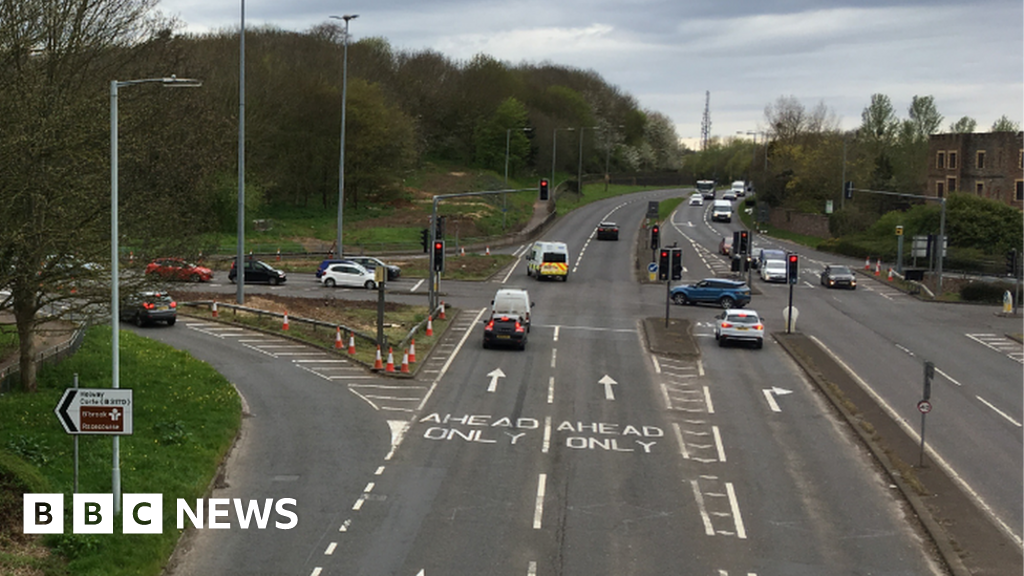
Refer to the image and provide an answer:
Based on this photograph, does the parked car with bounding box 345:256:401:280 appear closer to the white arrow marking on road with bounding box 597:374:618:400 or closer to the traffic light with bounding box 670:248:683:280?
the traffic light with bounding box 670:248:683:280

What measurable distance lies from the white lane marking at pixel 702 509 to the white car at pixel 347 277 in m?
35.4

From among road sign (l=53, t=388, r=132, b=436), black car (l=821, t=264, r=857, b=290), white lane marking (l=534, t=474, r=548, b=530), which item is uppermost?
road sign (l=53, t=388, r=132, b=436)

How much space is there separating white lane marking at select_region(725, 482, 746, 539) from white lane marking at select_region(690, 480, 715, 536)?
0.48 m

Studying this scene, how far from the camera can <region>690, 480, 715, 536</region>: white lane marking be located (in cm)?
1869

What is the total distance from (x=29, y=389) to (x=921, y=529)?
67.7ft

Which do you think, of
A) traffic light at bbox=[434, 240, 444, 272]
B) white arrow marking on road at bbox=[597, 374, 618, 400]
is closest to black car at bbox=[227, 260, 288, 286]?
traffic light at bbox=[434, 240, 444, 272]

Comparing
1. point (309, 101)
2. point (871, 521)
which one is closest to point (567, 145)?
point (309, 101)

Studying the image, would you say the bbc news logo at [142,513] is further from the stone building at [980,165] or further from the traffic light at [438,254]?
the stone building at [980,165]

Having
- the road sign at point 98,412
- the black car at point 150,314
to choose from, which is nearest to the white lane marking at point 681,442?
the road sign at point 98,412

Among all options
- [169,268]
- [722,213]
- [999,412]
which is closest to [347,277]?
[169,268]

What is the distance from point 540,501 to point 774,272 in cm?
4526

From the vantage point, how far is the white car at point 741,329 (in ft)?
126

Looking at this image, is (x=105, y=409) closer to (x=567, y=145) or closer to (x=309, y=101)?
(x=309, y=101)

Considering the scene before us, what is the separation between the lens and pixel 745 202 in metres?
127
